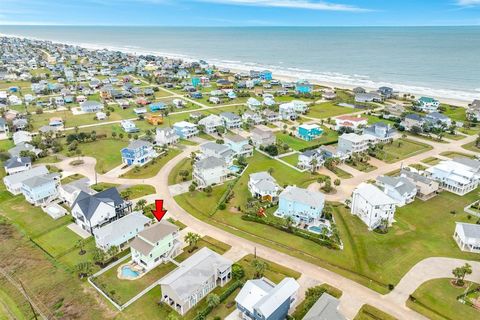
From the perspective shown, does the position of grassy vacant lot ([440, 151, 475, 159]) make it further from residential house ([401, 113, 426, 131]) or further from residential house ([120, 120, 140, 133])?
residential house ([120, 120, 140, 133])

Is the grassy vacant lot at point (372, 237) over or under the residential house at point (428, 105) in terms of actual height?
under

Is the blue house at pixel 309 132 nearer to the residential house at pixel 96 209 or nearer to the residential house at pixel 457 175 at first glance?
the residential house at pixel 457 175

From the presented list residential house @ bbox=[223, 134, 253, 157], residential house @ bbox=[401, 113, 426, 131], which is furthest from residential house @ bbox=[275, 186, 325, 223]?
residential house @ bbox=[401, 113, 426, 131]

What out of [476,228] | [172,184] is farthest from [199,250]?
[476,228]

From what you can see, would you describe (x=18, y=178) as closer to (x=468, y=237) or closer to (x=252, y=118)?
(x=252, y=118)

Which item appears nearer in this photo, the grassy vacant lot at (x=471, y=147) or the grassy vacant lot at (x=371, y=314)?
the grassy vacant lot at (x=371, y=314)

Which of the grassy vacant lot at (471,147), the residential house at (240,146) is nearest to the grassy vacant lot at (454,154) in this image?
the grassy vacant lot at (471,147)
